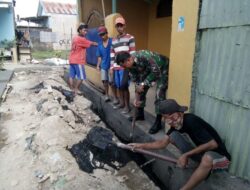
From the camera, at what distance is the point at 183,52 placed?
3559mm

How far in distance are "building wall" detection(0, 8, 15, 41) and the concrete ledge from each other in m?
13.1

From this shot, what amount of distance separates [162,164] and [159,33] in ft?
17.8

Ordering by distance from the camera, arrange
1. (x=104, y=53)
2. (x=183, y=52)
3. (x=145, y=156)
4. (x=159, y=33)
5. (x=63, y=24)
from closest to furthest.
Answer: (x=183, y=52)
(x=145, y=156)
(x=104, y=53)
(x=159, y=33)
(x=63, y=24)

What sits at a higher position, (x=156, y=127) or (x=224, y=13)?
(x=224, y=13)

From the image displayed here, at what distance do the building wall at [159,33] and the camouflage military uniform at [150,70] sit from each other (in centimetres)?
377

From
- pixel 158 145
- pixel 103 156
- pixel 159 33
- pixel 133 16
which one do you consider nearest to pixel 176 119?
pixel 158 145

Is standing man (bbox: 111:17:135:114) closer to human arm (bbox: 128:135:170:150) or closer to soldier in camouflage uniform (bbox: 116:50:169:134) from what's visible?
soldier in camouflage uniform (bbox: 116:50:169:134)

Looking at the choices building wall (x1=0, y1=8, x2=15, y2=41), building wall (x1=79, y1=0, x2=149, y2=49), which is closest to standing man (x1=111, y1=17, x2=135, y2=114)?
building wall (x1=79, y1=0, x2=149, y2=49)

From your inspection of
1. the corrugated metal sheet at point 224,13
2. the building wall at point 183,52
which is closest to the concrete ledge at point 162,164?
the building wall at point 183,52

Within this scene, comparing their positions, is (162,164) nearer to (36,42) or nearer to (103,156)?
(103,156)

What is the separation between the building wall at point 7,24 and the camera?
57.5ft

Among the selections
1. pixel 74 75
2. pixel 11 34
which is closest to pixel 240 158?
pixel 74 75

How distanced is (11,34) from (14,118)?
1368cm

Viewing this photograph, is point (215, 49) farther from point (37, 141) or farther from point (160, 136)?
point (37, 141)
